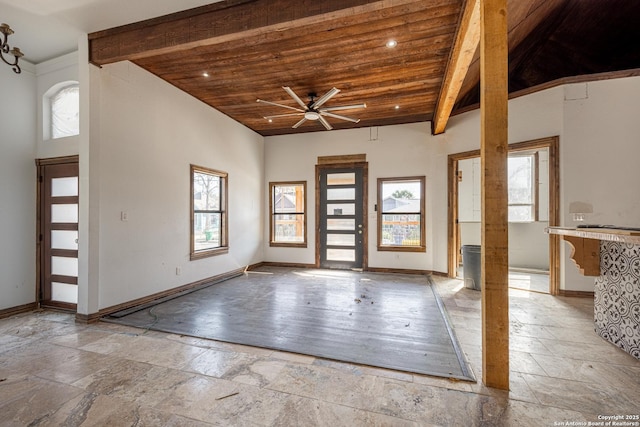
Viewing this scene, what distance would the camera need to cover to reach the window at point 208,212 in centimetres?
497

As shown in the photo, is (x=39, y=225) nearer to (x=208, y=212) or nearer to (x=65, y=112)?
(x=65, y=112)

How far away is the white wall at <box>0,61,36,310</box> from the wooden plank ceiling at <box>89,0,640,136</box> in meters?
1.44

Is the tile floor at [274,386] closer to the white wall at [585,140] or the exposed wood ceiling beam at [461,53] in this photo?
the white wall at [585,140]

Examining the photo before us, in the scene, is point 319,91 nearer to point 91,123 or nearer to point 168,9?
point 168,9

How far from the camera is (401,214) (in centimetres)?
618

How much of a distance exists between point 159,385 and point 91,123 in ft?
10.1

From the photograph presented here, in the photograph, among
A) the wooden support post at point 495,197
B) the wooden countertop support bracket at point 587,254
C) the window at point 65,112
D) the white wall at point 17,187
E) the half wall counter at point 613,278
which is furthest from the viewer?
the window at point 65,112

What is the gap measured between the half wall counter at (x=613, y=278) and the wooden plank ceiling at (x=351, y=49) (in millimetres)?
2445

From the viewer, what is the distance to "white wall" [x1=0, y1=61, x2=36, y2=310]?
3609mm

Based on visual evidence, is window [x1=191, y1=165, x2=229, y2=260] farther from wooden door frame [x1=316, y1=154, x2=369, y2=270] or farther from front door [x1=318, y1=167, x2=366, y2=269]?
front door [x1=318, y1=167, x2=366, y2=269]

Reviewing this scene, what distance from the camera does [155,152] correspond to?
416cm

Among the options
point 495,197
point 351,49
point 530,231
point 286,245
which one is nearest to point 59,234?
point 286,245

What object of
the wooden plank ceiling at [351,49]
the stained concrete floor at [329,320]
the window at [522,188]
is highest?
the wooden plank ceiling at [351,49]

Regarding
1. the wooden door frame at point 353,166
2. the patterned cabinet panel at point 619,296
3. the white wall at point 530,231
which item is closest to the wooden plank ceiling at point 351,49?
the wooden door frame at point 353,166
